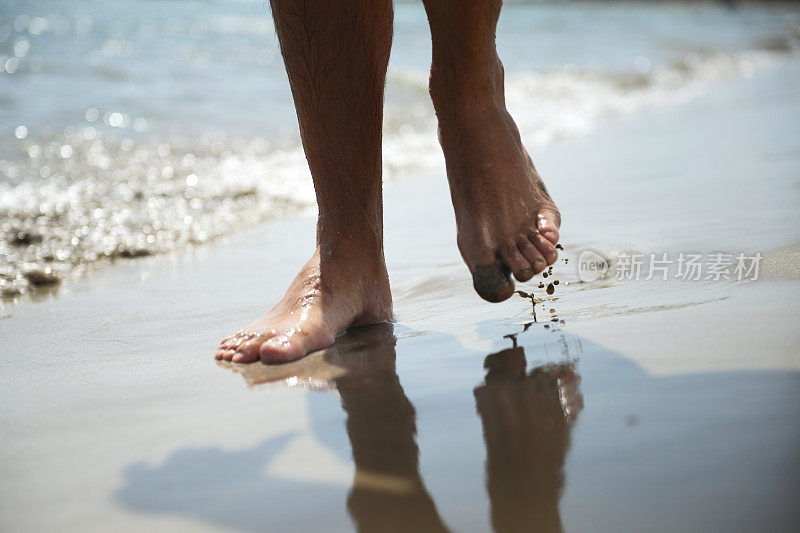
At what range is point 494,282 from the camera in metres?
1.52

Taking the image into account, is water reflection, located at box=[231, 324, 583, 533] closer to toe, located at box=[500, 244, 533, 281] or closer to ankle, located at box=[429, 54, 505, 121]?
toe, located at box=[500, 244, 533, 281]

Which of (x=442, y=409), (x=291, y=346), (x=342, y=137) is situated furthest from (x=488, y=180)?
(x=442, y=409)

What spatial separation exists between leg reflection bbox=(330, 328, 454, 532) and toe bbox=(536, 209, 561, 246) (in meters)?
0.37

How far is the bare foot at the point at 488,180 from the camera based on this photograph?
5.24ft

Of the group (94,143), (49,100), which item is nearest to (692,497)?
(94,143)

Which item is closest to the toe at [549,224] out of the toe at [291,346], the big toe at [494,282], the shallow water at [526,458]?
the big toe at [494,282]

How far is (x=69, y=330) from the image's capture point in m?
1.92

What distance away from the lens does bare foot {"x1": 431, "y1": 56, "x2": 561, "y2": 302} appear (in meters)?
1.60

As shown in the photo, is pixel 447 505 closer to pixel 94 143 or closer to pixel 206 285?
pixel 206 285

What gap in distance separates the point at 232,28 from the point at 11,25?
8.61 feet

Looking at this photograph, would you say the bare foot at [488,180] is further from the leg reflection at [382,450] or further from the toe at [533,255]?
the leg reflection at [382,450]

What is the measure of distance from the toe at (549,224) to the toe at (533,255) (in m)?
0.04

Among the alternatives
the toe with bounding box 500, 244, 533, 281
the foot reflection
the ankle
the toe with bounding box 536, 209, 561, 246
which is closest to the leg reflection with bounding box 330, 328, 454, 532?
the foot reflection

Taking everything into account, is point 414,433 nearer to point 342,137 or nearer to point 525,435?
point 525,435
